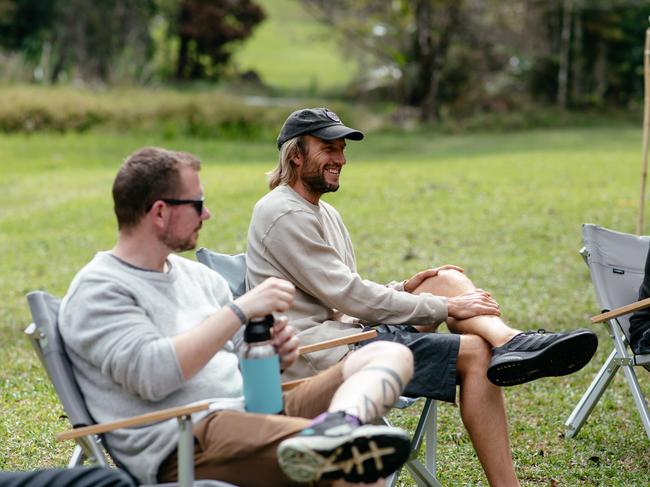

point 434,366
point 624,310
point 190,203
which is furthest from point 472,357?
point 190,203

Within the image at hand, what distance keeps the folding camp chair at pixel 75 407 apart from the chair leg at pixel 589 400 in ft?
8.27

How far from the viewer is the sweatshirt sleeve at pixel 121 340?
289cm

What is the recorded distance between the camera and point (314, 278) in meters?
3.94

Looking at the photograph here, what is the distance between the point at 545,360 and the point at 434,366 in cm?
39

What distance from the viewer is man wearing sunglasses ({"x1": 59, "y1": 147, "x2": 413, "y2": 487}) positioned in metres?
2.90

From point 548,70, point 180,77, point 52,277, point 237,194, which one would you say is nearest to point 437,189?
point 237,194

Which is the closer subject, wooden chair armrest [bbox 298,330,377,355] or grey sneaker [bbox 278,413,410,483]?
grey sneaker [bbox 278,413,410,483]

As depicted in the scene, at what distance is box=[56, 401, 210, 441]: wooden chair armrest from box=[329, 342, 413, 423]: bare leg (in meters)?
0.38

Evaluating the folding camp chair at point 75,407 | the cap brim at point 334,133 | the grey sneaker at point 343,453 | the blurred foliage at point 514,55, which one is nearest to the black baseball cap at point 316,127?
the cap brim at point 334,133

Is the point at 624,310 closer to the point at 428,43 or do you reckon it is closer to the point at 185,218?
the point at 185,218

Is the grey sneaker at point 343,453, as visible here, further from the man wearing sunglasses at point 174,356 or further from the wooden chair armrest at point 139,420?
the wooden chair armrest at point 139,420

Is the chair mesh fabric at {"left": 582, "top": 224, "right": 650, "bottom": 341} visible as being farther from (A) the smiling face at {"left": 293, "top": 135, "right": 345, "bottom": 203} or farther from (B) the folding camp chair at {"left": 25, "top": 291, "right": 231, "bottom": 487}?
(B) the folding camp chair at {"left": 25, "top": 291, "right": 231, "bottom": 487}

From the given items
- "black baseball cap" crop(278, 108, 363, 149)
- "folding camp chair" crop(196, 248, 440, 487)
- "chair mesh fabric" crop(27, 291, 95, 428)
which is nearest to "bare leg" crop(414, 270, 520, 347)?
"folding camp chair" crop(196, 248, 440, 487)

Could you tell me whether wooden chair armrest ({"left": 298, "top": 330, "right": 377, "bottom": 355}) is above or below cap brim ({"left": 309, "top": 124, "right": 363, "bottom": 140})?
below
